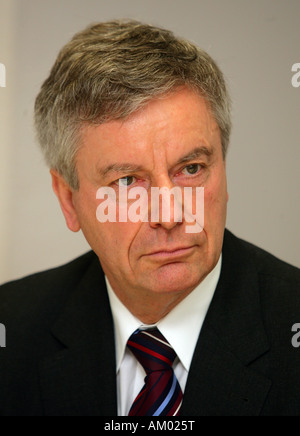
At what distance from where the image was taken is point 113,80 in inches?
58.8

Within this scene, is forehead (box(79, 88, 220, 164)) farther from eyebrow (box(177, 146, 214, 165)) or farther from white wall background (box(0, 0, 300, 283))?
white wall background (box(0, 0, 300, 283))

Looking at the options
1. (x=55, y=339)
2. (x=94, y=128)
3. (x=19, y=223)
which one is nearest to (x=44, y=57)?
(x=19, y=223)

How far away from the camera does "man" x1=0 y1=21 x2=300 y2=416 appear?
1493 millimetres

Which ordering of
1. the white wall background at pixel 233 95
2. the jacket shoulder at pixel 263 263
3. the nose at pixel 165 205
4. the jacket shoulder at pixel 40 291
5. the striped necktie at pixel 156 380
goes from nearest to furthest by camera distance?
the nose at pixel 165 205
the striped necktie at pixel 156 380
the jacket shoulder at pixel 263 263
the jacket shoulder at pixel 40 291
the white wall background at pixel 233 95

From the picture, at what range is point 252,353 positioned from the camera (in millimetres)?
1567

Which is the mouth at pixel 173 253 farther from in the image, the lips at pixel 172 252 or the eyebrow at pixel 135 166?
the eyebrow at pixel 135 166

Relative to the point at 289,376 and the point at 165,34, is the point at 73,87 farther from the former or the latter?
the point at 289,376

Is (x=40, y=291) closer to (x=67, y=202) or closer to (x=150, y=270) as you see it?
(x=67, y=202)

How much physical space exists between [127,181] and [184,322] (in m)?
0.42

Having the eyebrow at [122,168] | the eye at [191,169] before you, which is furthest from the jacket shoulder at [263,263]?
the eyebrow at [122,168]

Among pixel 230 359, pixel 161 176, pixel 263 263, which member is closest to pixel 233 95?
pixel 263 263

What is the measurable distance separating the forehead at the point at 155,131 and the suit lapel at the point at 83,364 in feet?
1.66

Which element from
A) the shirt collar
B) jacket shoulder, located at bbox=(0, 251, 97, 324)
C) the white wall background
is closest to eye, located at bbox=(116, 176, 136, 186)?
the shirt collar

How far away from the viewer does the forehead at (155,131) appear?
1469 millimetres
